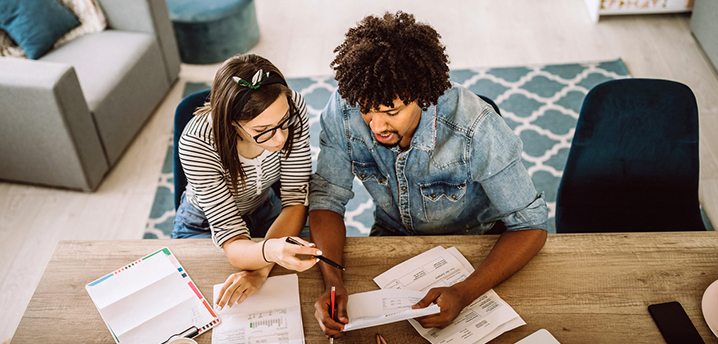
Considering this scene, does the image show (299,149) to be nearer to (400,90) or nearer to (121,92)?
(400,90)

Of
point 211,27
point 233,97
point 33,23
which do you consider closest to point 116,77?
point 33,23

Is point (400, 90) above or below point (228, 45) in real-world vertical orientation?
above

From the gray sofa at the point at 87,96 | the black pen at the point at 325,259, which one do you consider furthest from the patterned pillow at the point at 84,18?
the black pen at the point at 325,259

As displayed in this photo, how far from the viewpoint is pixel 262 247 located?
1.33 meters

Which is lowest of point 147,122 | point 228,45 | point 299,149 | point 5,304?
point 5,304

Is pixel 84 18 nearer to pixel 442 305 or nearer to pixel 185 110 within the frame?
pixel 185 110

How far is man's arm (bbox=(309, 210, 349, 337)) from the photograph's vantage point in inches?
47.4

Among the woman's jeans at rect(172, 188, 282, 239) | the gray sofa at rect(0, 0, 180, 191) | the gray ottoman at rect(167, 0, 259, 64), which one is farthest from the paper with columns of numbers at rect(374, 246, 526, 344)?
the gray ottoman at rect(167, 0, 259, 64)

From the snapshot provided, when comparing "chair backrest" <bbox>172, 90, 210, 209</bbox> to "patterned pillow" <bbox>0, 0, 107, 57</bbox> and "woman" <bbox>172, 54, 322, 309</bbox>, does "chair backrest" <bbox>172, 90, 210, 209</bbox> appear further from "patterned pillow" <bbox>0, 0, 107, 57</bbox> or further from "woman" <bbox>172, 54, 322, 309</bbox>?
"patterned pillow" <bbox>0, 0, 107, 57</bbox>

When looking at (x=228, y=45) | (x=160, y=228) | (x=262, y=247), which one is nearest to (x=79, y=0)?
(x=228, y=45)

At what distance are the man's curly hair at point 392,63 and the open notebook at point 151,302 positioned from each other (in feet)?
2.06

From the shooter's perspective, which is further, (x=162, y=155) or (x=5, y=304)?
(x=162, y=155)

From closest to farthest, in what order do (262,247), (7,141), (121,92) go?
(262,247) < (7,141) < (121,92)

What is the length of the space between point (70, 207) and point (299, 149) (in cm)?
165
